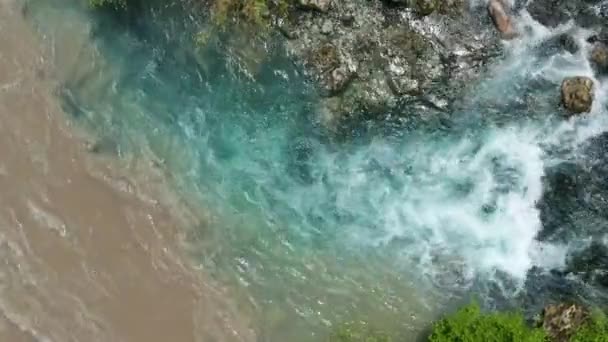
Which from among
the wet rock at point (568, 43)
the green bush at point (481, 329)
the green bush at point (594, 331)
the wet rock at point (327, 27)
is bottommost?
the green bush at point (481, 329)

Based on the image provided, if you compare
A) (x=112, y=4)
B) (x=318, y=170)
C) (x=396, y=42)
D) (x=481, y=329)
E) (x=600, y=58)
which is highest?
(x=600, y=58)

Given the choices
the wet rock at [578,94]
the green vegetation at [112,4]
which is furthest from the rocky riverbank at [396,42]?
the green vegetation at [112,4]

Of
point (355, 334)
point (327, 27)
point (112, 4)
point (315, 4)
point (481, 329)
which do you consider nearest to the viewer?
point (481, 329)

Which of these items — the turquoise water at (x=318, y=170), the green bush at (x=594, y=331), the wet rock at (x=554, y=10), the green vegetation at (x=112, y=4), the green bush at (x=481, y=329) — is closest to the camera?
the green bush at (x=481, y=329)

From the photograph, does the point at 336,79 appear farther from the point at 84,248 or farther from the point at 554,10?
the point at 84,248

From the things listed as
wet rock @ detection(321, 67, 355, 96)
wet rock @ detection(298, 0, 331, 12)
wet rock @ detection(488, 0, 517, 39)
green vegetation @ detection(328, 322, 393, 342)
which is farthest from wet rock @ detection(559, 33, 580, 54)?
green vegetation @ detection(328, 322, 393, 342)

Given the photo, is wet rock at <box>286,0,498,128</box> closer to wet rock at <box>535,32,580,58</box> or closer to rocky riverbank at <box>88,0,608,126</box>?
rocky riverbank at <box>88,0,608,126</box>

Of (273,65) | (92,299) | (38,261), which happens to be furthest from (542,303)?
(38,261)

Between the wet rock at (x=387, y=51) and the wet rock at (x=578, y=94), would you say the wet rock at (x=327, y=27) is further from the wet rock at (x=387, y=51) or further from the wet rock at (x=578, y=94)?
the wet rock at (x=578, y=94)

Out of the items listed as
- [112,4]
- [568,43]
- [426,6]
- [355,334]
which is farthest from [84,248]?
[568,43]
